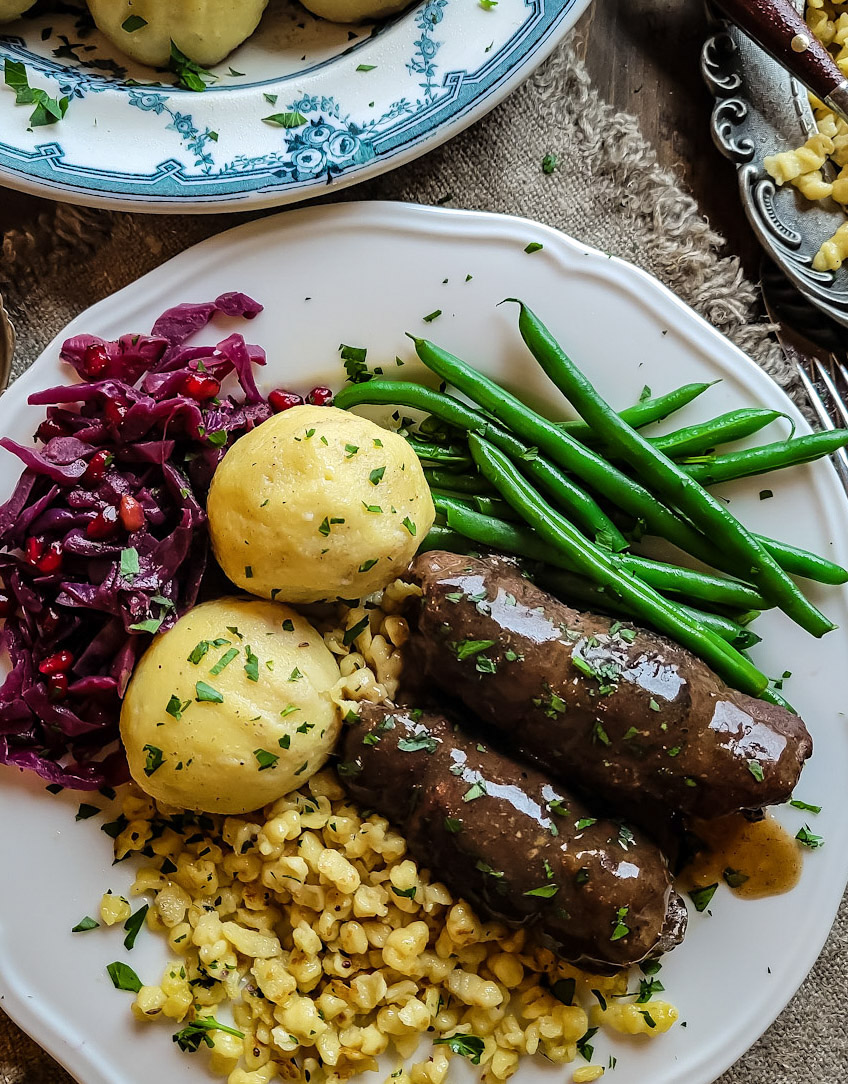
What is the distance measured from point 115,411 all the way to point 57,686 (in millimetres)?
1039

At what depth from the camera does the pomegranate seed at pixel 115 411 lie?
10.9ft

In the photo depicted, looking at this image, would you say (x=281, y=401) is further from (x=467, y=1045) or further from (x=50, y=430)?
(x=467, y=1045)

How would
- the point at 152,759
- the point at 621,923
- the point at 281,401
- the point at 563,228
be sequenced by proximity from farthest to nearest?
the point at 563,228
the point at 281,401
the point at 152,759
the point at 621,923

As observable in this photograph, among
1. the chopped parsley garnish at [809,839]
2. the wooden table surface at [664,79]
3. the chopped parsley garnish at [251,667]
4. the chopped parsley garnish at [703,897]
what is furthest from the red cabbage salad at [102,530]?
the chopped parsley garnish at [809,839]

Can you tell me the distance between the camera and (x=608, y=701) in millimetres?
3043

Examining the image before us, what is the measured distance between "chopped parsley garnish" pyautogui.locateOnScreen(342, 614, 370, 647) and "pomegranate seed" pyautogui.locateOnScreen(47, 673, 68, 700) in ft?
3.43

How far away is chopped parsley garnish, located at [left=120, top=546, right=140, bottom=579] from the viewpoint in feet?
10.6

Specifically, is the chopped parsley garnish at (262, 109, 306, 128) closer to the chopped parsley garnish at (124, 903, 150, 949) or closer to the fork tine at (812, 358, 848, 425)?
the fork tine at (812, 358, 848, 425)

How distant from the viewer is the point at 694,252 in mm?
3844

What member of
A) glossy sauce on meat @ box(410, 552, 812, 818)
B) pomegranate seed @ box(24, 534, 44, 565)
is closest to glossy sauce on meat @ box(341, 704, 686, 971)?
glossy sauce on meat @ box(410, 552, 812, 818)

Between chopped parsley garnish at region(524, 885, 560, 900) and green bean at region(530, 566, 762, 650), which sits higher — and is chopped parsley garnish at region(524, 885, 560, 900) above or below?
below

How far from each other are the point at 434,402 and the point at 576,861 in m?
1.75

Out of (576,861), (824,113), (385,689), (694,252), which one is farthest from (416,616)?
(824,113)

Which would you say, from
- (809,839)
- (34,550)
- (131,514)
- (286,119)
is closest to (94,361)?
(131,514)
